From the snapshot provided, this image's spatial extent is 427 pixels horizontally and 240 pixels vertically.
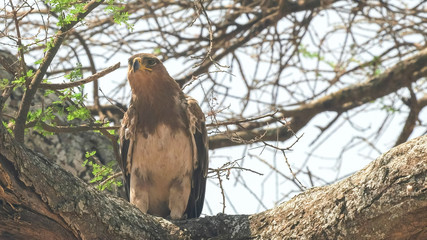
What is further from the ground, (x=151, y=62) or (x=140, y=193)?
(x=151, y=62)

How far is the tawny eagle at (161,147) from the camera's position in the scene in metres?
4.72

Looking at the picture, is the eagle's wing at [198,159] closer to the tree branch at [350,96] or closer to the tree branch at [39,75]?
the tree branch at [350,96]

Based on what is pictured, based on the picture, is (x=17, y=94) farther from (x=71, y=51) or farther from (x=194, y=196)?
(x=194, y=196)

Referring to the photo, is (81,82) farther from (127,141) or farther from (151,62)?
(151,62)

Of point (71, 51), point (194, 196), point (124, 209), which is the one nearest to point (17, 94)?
point (71, 51)

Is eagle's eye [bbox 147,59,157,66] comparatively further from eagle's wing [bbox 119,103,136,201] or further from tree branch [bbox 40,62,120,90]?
tree branch [bbox 40,62,120,90]

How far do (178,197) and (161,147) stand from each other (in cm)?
40

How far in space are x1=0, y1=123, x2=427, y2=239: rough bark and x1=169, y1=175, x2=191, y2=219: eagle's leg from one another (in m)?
1.48

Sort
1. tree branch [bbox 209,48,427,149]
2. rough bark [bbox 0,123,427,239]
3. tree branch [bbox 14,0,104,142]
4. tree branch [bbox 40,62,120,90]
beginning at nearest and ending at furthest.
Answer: rough bark [bbox 0,123,427,239], tree branch [bbox 40,62,120,90], tree branch [bbox 14,0,104,142], tree branch [bbox 209,48,427,149]

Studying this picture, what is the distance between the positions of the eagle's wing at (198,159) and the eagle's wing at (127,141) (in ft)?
1.42

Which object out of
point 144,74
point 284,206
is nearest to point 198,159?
point 144,74

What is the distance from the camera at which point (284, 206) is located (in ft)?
10.7

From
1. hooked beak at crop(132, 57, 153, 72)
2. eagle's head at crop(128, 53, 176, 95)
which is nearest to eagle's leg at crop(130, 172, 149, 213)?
eagle's head at crop(128, 53, 176, 95)

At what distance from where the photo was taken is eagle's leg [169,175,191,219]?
4.75m
